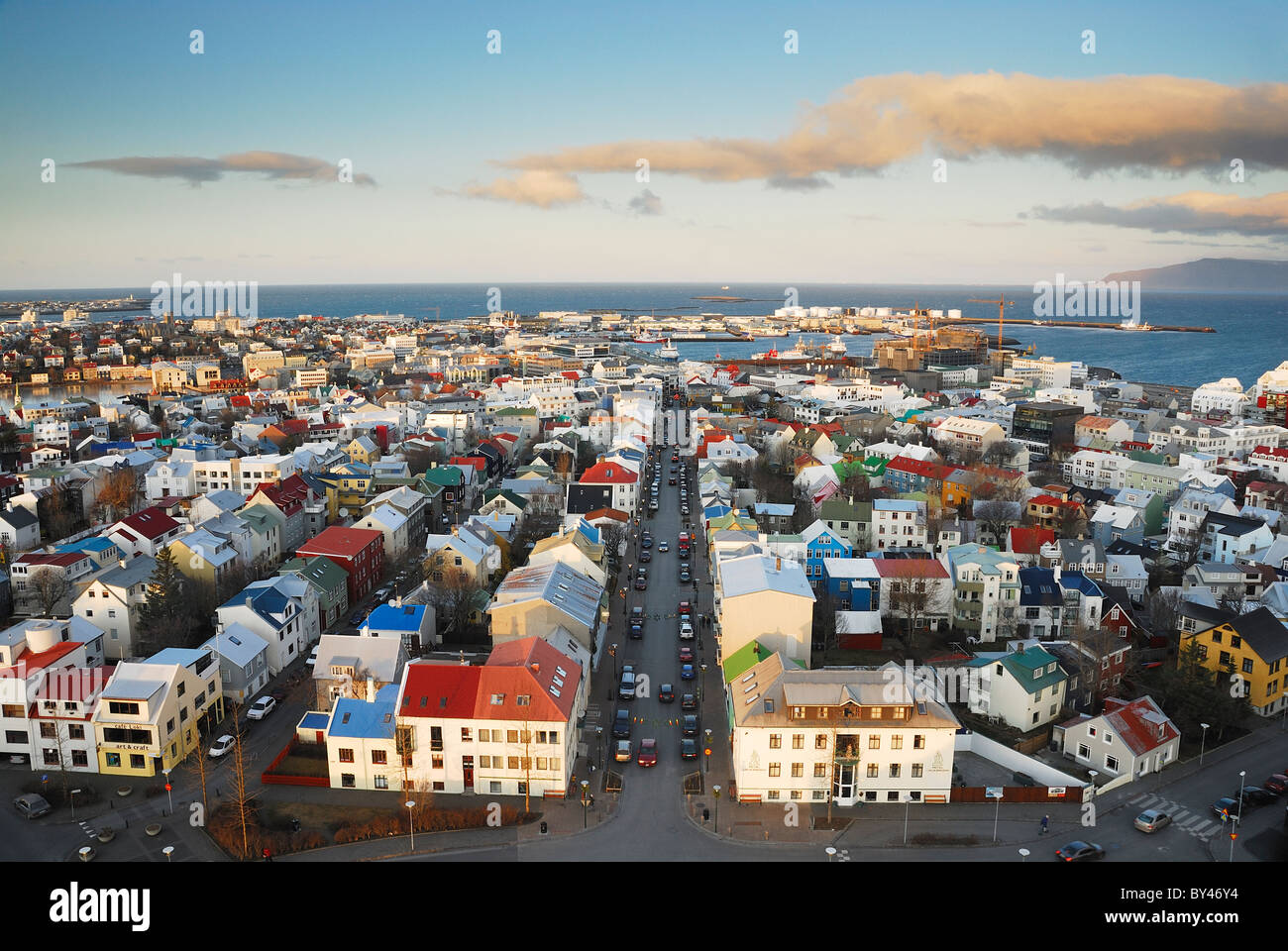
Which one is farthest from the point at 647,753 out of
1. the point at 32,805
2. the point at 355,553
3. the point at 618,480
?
the point at 618,480

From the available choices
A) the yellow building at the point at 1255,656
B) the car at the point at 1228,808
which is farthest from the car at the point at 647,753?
the yellow building at the point at 1255,656

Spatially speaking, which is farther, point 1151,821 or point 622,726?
point 622,726

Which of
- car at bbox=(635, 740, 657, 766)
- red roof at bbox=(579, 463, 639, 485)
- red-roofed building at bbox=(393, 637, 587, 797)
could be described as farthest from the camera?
red roof at bbox=(579, 463, 639, 485)

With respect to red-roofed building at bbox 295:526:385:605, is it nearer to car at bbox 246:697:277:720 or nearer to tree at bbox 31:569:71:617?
tree at bbox 31:569:71:617

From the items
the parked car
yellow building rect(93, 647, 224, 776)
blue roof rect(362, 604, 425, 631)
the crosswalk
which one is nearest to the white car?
yellow building rect(93, 647, 224, 776)

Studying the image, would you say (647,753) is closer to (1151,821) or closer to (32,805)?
(1151,821)

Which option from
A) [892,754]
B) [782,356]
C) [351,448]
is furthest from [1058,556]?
[782,356]
